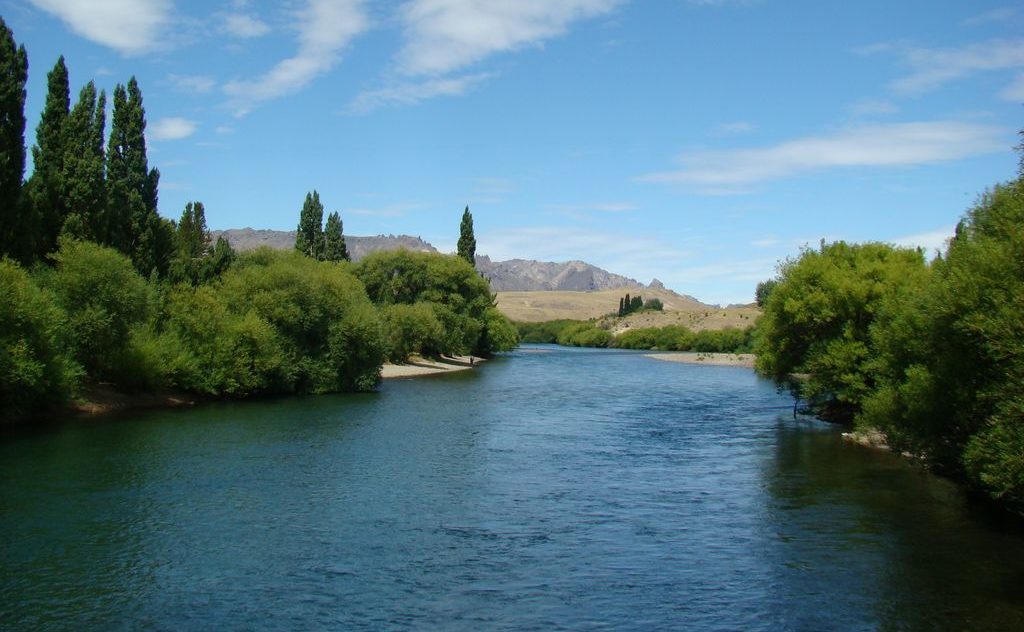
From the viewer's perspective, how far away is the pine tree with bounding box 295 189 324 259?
10550cm

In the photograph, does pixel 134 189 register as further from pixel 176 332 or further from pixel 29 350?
pixel 29 350

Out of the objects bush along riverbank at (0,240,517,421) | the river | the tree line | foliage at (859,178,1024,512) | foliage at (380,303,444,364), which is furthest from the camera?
foliage at (380,303,444,364)

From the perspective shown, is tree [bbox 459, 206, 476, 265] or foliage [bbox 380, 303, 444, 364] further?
tree [bbox 459, 206, 476, 265]

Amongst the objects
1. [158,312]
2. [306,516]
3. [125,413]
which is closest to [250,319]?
[158,312]

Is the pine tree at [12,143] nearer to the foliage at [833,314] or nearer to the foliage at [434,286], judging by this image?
the foliage at [833,314]

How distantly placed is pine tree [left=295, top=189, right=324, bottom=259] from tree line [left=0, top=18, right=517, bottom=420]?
27.6 metres

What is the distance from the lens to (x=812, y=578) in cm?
1991

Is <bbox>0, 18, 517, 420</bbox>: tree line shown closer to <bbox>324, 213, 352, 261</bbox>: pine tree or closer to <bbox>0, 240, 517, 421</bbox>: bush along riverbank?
<bbox>0, 240, 517, 421</bbox>: bush along riverbank

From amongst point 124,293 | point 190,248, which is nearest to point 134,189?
point 124,293

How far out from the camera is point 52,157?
56.7 metres

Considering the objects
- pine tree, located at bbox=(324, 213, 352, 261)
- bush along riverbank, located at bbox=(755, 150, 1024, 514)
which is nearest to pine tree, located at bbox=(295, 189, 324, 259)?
pine tree, located at bbox=(324, 213, 352, 261)

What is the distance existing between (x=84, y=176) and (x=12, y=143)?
26.4 ft

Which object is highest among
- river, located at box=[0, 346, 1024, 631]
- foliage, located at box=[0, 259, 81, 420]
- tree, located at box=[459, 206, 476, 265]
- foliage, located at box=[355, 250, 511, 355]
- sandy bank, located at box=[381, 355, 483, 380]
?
tree, located at box=[459, 206, 476, 265]

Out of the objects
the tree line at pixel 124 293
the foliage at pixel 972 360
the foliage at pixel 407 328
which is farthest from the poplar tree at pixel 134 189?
the foliage at pixel 972 360
